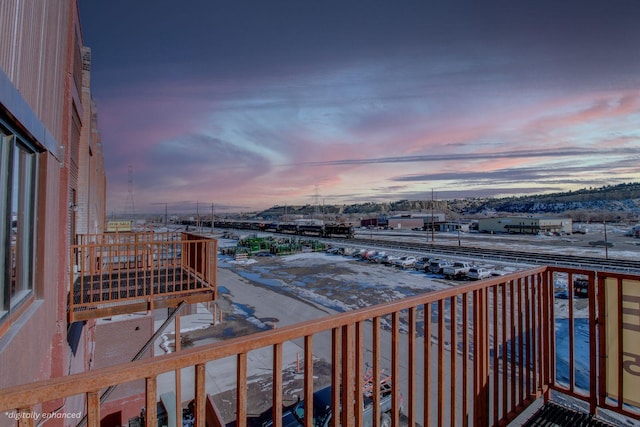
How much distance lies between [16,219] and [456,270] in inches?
905

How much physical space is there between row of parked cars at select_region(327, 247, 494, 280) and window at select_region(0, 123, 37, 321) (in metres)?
20.9

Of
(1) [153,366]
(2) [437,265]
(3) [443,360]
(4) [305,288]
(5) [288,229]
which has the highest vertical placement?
(1) [153,366]

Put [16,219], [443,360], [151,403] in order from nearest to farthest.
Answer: [151,403]
[443,360]
[16,219]

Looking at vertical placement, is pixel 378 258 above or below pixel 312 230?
below

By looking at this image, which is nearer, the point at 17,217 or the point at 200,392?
the point at 200,392

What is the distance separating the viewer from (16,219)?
2629 mm

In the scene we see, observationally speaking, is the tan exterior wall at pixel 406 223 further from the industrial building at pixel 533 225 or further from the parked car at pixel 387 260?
the parked car at pixel 387 260

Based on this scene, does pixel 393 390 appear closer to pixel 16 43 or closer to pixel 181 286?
pixel 16 43

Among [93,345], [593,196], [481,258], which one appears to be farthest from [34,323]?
[593,196]

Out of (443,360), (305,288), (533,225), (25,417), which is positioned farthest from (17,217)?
(533,225)

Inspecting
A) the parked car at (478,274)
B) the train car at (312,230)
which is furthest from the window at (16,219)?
the train car at (312,230)

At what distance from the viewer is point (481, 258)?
26688mm

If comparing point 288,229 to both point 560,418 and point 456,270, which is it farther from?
point 560,418

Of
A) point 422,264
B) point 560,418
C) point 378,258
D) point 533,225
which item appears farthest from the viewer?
point 533,225
